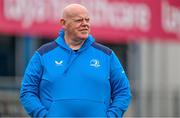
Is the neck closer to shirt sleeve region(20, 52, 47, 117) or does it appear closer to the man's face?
the man's face

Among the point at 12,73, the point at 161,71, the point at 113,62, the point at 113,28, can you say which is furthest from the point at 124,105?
the point at 161,71

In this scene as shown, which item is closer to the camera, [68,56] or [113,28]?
[68,56]

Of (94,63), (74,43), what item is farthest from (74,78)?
(74,43)

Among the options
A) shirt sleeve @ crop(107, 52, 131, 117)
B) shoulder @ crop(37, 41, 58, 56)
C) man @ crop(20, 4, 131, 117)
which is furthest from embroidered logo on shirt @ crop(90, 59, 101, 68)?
shoulder @ crop(37, 41, 58, 56)

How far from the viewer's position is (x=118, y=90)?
7.28 m

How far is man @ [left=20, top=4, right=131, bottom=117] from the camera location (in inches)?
279

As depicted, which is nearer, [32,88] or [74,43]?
[32,88]

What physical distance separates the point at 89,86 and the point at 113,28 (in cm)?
928

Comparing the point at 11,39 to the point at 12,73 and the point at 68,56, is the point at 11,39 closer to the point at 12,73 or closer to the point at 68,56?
the point at 12,73

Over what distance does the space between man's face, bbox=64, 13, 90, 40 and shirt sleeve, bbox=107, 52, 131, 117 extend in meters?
0.31

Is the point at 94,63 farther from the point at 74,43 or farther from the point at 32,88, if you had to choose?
the point at 32,88

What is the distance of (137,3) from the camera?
55.1 feet

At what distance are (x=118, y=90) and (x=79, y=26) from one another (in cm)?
60

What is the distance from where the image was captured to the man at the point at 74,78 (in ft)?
23.2
